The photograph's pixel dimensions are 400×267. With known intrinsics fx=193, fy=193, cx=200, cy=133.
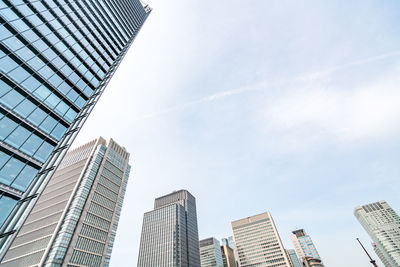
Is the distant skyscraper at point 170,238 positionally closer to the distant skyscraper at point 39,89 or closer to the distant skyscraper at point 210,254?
the distant skyscraper at point 210,254

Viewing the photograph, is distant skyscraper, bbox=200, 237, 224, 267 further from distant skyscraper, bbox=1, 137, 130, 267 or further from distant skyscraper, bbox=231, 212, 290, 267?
distant skyscraper, bbox=1, 137, 130, 267

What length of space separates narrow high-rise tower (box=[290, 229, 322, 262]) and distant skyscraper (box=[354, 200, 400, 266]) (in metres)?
52.3

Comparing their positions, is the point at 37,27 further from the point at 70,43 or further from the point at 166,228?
the point at 166,228

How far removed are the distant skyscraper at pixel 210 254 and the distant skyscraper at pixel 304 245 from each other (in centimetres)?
7165

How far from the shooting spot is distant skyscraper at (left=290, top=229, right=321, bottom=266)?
167 metres

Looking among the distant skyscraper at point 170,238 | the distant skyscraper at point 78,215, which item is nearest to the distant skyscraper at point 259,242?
the distant skyscraper at point 170,238

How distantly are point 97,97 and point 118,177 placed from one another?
51.5 metres

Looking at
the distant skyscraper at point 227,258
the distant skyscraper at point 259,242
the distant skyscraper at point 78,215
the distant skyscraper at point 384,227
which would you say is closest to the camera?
the distant skyscraper at point 78,215

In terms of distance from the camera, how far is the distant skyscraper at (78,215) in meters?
55.8

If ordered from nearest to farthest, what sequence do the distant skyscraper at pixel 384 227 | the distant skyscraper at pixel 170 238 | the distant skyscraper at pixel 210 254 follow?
the distant skyscraper at pixel 170 238 < the distant skyscraper at pixel 384 227 < the distant skyscraper at pixel 210 254

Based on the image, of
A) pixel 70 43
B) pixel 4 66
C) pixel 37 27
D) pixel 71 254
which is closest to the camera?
pixel 4 66

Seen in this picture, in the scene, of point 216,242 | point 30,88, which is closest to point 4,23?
point 30,88

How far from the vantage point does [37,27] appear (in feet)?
99.0

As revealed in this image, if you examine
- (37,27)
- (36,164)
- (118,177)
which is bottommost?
(36,164)
